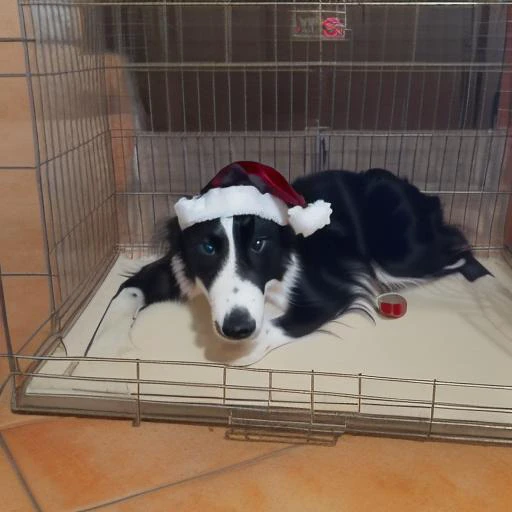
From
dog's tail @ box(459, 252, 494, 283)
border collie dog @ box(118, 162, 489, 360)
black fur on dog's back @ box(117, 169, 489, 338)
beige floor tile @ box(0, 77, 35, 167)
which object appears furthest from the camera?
dog's tail @ box(459, 252, 494, 283)

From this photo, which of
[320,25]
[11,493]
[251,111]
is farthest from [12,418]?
[320,25]

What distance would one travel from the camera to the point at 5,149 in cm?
156

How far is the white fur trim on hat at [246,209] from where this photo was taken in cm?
120

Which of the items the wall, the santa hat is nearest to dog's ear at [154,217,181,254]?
the santa hat

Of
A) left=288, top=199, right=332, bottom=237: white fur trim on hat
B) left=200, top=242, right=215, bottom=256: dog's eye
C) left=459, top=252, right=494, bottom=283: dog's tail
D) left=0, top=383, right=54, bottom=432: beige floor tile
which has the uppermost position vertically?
left=288, top=199, right=332, bottom=237: white fur trim on hat

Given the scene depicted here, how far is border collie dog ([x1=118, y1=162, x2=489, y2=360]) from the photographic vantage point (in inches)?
47.0

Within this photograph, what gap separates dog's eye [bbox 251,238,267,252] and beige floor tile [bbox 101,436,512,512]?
41 cm

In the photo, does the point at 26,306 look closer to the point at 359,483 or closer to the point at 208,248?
the point at 208,248

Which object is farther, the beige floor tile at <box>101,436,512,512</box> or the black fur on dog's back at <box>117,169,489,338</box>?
the black fur on dog's back at <box>117,169,489,338</box>

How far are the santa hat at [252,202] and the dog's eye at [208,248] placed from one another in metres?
0.05

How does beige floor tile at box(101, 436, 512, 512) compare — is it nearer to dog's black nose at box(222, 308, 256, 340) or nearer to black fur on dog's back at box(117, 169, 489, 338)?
dog's black nose at box(222, 308, 256, 340)

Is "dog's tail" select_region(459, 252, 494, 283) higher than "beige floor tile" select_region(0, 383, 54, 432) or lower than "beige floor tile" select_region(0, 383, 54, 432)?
higher

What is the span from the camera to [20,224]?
158 centimetres

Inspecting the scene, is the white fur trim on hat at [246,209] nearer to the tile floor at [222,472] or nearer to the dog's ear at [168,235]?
the dog's ear at [168,235]
